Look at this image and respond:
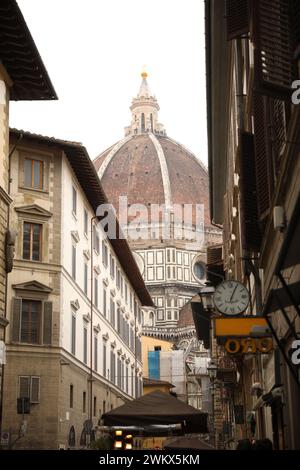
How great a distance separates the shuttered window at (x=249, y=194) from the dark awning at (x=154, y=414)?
129 inches

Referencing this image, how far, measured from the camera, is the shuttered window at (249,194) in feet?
41.5

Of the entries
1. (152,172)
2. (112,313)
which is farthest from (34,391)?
(152,172)

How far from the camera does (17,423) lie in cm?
2881

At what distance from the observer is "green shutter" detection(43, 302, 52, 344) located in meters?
30.4

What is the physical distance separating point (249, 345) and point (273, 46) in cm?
453

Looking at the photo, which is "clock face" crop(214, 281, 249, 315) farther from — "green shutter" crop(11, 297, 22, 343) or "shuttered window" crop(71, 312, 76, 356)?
"shuttered window" crop(71, 312, 76, 356)

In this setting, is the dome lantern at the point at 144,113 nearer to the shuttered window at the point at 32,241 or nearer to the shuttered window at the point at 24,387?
the shuttered window at the point at 32,241

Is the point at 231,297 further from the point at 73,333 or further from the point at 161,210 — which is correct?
the point at 161,210

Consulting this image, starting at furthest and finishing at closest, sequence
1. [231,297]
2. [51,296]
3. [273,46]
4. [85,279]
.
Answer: [85,279]
[51,296]
[231,297]
[273,46]

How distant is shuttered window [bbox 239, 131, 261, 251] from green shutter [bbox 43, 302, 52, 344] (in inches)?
737

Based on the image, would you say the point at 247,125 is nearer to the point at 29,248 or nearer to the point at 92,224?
the point at 29,248

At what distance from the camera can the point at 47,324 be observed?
1206 inches
